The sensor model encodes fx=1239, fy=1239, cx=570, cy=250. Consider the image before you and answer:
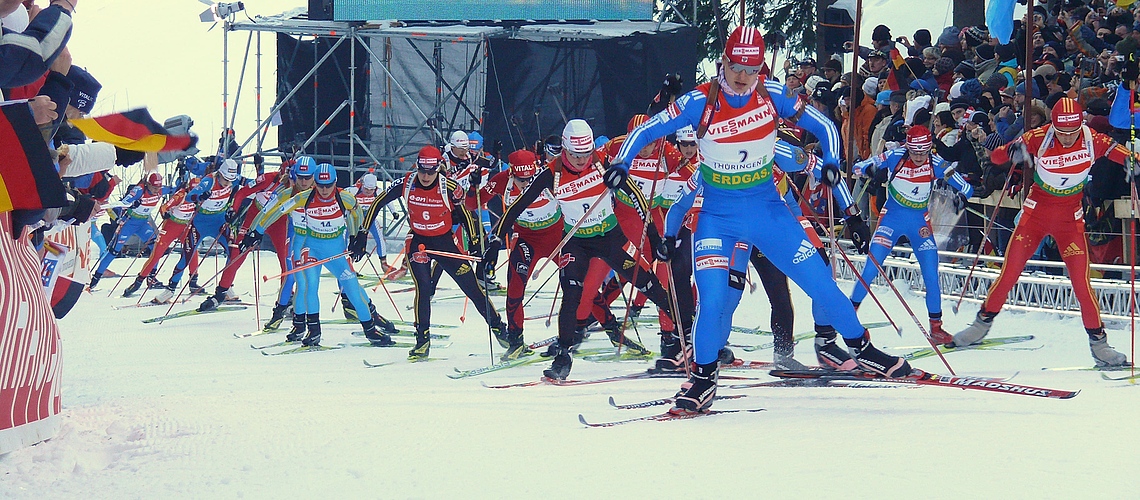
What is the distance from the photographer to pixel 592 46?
73.7ft

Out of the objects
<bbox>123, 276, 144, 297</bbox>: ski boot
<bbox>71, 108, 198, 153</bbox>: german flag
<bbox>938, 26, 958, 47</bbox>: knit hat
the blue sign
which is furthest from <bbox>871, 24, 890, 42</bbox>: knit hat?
<bbox>71, 108, 198, 153</bbox>: german flag

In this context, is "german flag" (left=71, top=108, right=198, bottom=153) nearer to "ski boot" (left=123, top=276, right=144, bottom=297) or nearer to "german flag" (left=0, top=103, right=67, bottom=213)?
"german flag" (left=0, top=103, right=67, bottom=213)

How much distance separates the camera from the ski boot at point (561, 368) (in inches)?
334

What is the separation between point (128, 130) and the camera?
5.58 meters

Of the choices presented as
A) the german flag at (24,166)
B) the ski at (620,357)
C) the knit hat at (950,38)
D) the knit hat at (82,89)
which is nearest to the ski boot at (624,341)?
the ski at (620,357)

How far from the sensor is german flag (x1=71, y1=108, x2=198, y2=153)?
5.56 meters

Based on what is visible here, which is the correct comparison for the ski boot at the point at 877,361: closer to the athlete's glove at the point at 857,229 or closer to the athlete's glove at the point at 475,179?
the athlete's glove at the point at 857,229

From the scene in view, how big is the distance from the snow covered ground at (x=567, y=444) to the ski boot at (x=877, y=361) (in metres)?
0.14

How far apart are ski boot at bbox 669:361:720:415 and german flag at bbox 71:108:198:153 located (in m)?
2.73

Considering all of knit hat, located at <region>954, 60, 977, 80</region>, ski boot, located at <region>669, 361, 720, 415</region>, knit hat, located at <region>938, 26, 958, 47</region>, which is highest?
knit hat, located at <region>938, 26, 958, 47</region>

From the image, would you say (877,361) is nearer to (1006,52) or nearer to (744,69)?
(744,69)

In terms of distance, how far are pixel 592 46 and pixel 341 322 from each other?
417 inches

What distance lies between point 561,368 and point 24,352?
4.14 m

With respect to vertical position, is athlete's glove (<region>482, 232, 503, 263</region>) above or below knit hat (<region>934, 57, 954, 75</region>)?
below
